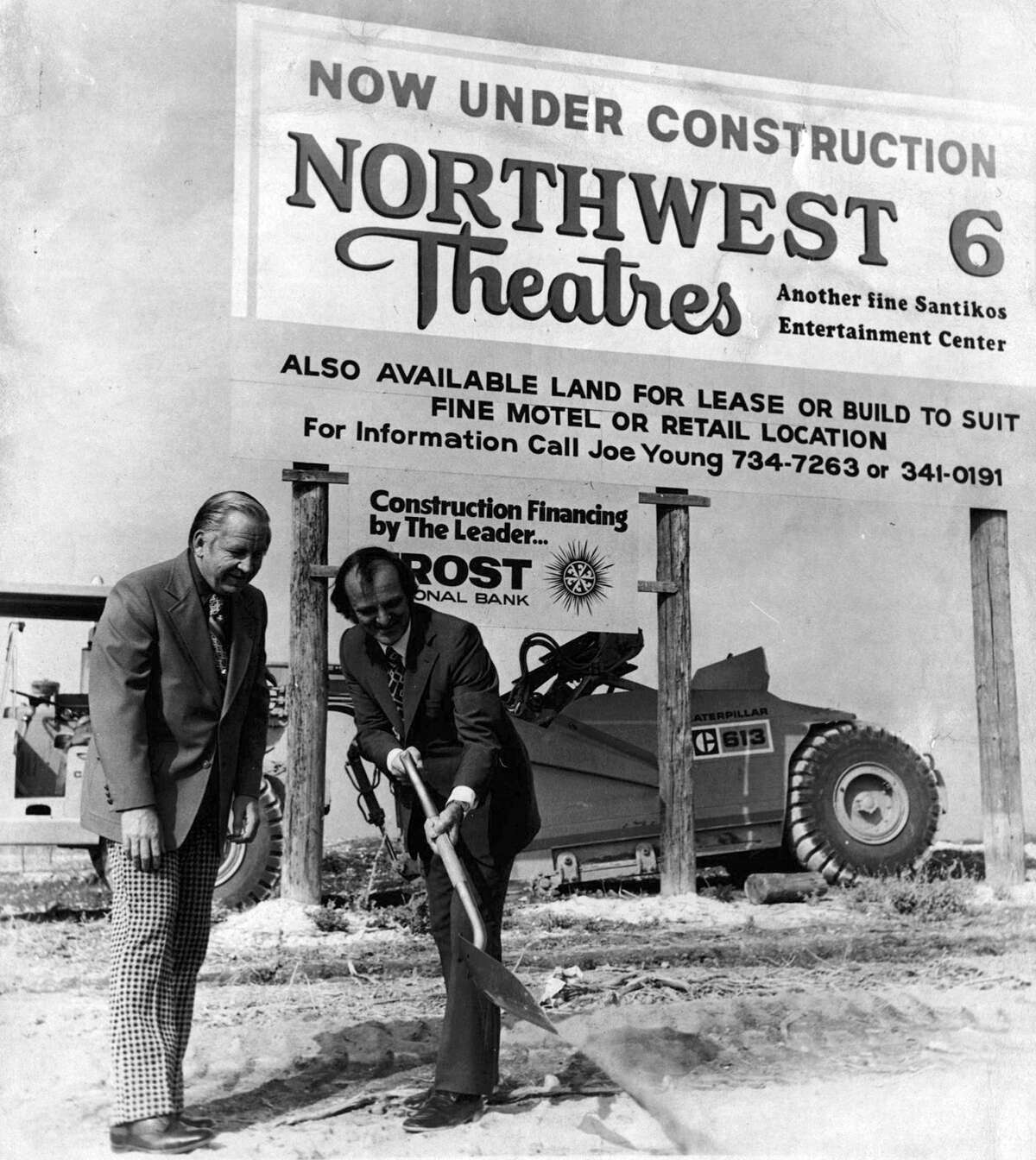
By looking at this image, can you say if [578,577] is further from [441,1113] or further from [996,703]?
[441,1113]

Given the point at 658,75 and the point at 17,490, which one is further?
the point at 658,75

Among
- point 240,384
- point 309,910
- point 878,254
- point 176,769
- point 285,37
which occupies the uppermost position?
point 285,37

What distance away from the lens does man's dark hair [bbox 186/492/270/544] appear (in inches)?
186

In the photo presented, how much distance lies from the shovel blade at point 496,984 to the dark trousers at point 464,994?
0.03 m

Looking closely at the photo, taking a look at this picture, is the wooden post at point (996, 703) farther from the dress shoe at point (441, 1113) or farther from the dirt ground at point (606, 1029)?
the dress shoe at point (441, 1113)

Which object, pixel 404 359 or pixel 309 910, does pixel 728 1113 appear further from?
pixel 404 359

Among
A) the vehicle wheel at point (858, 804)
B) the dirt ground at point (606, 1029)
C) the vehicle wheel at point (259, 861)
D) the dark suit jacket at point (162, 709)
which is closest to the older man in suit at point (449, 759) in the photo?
the dirt ground at point (606, 1029)

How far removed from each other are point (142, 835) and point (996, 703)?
331 centimetres

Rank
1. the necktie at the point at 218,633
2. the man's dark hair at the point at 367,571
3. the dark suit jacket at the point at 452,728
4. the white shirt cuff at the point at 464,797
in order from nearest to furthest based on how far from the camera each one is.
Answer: the necktie at the point at 218,633 → the white shirt cuff at the point at 464,797 → the dark suit jacket at the point at 452,728 → the man's dark hair at the point at 367,571

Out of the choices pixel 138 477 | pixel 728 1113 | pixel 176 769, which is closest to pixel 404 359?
pixel 138 477

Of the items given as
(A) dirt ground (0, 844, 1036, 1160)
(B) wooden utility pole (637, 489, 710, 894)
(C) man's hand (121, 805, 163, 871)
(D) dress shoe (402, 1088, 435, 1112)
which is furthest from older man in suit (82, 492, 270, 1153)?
(B) wooden utility pole (637, 489, 710, 894)

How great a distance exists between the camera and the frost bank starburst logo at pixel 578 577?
5.50m

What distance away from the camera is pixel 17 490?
17.2 ft

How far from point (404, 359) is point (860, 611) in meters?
1.98
